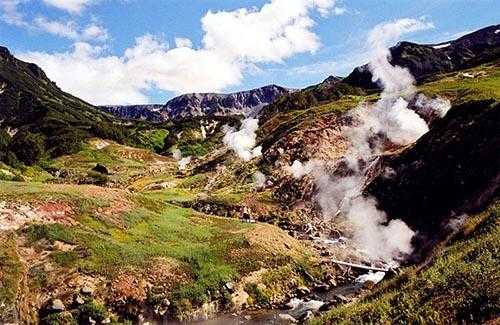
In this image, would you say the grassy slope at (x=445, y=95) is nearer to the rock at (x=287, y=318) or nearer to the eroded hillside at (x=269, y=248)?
the eroded hillside at (x=269, y=248)

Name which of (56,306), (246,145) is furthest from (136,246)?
(246,145)

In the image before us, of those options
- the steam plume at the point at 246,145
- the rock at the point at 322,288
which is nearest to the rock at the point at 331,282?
the rock at the point at 322,288

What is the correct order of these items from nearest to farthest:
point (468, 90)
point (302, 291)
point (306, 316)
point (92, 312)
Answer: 1. point (92, 312)
2. point (306, 316)
3. point (302, 291)
4. point (468, 90)

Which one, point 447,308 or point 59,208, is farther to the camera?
point 59,208

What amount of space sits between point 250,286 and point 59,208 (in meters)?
18.4

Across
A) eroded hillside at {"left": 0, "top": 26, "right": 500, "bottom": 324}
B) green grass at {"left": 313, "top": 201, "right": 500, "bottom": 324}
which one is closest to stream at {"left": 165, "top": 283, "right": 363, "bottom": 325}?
eroded hillside at {"left": 0, "top": 26, "right": 500, "bottom": 324}

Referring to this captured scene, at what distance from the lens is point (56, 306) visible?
39781 millimetres

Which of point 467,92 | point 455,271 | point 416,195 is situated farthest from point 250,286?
point 467,92

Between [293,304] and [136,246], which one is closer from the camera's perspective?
[293,304]

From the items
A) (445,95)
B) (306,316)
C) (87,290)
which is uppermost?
(445,95)

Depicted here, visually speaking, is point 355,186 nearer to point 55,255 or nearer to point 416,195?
point 416,195

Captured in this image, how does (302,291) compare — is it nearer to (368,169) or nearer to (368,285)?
(368,285)

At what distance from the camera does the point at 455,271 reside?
21.8 metres

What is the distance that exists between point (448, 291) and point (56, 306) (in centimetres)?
2905
